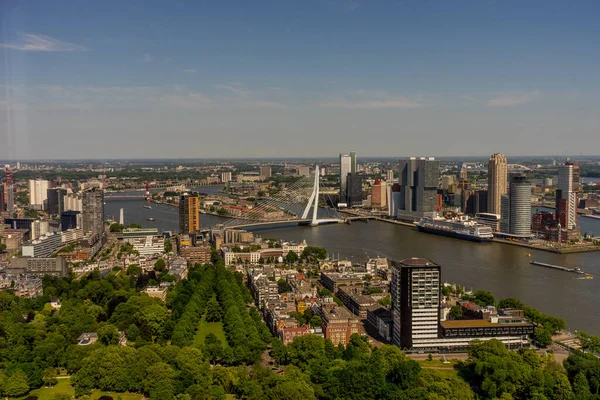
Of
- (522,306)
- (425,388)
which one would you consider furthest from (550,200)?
(425,388)

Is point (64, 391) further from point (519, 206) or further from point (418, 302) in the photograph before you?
point (519, 206)

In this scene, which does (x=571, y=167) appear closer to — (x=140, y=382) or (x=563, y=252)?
(x=563, y=252)

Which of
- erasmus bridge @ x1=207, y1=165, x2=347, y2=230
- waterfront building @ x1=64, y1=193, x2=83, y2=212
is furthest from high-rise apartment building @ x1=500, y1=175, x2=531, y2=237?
waterfront building @ x1=64, y1=193, x2=83, y2=212

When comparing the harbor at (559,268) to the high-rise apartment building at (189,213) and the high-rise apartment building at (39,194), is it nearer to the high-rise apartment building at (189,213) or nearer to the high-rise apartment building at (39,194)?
the high-rise apartment building at (189,213)

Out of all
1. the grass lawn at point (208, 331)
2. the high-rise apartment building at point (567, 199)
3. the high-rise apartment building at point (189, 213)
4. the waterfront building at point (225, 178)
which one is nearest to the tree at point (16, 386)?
the grass lawn at point (208, 331)

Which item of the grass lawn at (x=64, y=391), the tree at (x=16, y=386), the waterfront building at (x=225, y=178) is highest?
the waterfront building at (x=225, y=178)

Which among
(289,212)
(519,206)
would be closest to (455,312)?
(519,206)

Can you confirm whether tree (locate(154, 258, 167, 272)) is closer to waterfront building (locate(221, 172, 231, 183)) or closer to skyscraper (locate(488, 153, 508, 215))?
skyscraper (locate(488, 153, 508, 215))
